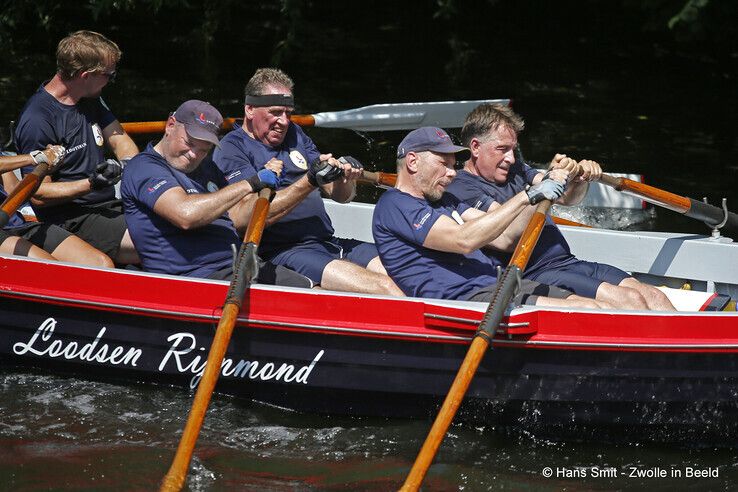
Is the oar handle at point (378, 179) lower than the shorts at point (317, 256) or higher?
higher

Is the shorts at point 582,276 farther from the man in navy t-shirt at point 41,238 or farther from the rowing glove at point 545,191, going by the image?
the man in navy t-shirt at point 41,238

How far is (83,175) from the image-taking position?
23.1 ft

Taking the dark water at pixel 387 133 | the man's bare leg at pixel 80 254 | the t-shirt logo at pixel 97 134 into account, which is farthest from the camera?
the t-shirt logo at pixel 97 134

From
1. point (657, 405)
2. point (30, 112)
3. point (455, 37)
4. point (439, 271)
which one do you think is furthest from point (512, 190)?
point (455, 37)

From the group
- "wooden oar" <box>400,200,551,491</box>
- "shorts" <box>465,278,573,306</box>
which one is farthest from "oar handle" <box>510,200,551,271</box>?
"shorts" <box>465,278,573,306</box>

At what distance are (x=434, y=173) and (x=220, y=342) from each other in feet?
4.70

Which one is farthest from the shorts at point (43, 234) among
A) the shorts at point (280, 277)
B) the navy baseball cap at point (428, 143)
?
the navy baseball cap at point (428, 143)

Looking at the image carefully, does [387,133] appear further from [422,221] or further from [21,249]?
[422,221]

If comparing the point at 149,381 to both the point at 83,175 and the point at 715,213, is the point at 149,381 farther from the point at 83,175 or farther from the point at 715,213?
the point at 715,213

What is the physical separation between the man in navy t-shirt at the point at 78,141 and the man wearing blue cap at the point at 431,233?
1.67 meters

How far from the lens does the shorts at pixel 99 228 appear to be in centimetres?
692

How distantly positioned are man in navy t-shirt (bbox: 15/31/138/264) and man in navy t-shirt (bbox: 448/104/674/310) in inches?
79.8

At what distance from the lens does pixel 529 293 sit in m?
6.30

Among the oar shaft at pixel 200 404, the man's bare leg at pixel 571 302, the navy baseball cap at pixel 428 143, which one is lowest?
the oar shaft at pixel 200 404
